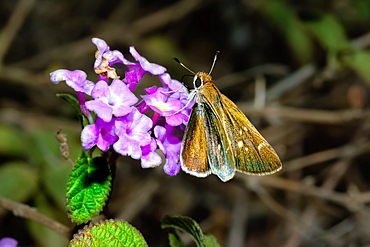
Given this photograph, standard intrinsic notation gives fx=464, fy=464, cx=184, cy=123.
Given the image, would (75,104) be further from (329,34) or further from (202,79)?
(329,34)

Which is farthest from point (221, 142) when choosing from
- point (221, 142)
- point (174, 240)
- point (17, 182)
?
point (17, 182)

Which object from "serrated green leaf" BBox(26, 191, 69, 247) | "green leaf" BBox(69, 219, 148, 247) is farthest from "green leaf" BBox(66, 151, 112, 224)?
"serrated green leaf" BBox(26, 191, 69, 247)

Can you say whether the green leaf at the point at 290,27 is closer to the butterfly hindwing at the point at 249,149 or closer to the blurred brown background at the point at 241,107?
the blurred brown background at the point at 241,107

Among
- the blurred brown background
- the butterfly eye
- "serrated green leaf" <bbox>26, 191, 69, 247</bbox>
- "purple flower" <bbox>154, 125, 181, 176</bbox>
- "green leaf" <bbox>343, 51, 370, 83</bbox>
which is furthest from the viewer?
the blurred brown background

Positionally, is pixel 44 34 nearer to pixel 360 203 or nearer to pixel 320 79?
pixel 320 79

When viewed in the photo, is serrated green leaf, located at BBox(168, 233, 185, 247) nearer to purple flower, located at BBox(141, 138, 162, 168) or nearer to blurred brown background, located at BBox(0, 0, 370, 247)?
purple flower, located at BBox(141, 138, 162, 168)

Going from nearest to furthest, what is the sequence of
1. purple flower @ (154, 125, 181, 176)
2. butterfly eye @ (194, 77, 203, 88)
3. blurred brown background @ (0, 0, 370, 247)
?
purple flower @ (154, 125, 181, 176) → butterfly eye @ (194, 77, 203, 88) → blurred brown background @ (0, 0, 370, 247)

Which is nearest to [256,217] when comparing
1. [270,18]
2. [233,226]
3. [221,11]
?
[233,226]
